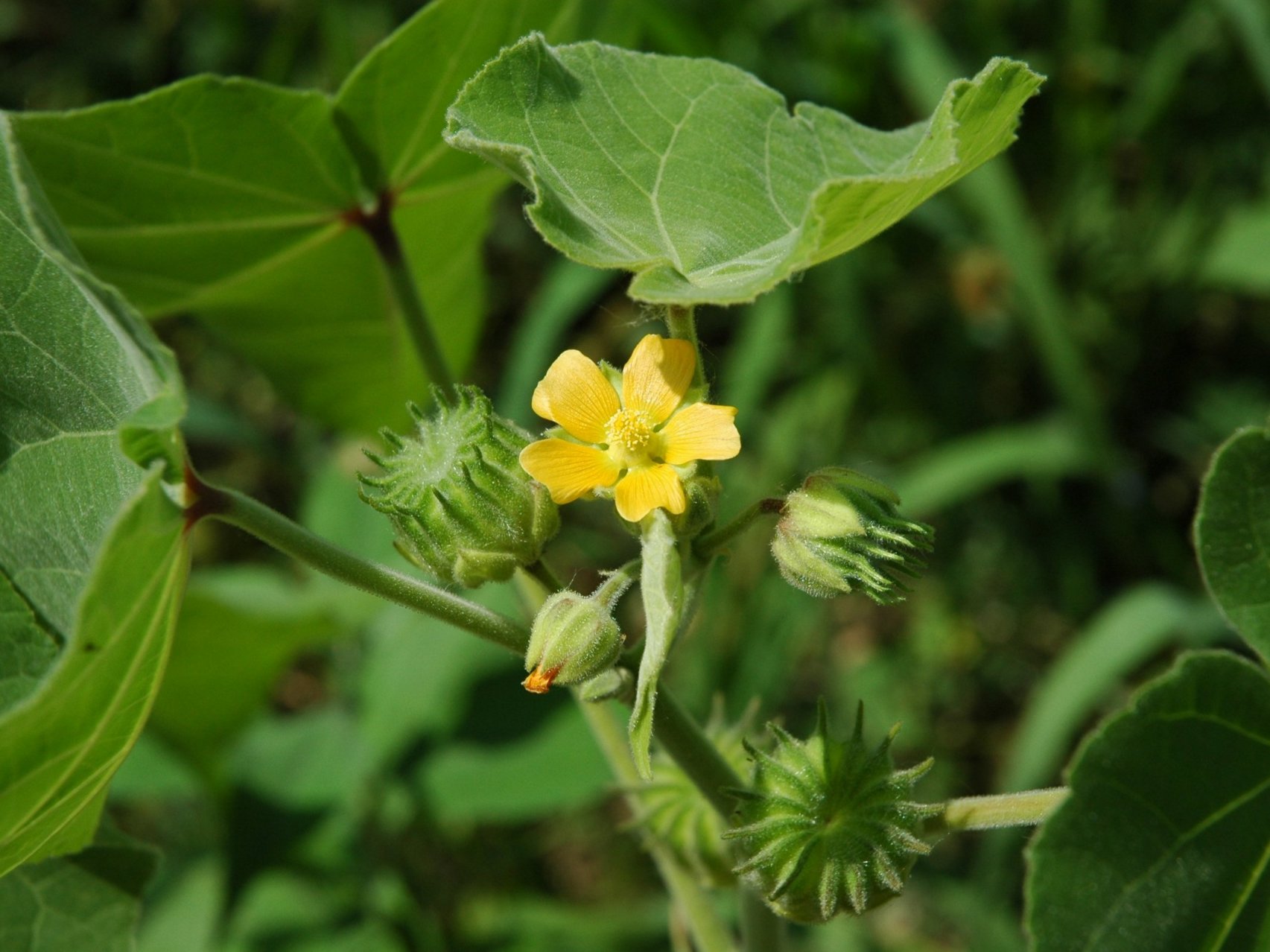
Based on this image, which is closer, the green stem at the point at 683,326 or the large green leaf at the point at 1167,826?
the large green leaf at the point at 1167,826

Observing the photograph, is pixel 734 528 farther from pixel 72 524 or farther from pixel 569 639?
pixel 72 524

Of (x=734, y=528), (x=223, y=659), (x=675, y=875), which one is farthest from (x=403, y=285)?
(x=223, y=659)

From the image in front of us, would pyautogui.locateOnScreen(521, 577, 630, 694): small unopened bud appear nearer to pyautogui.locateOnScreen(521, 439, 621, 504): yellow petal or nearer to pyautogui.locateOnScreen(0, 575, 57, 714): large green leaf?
pyautogui.locateOnScreen(521, 439, 621, 504): yellow petal

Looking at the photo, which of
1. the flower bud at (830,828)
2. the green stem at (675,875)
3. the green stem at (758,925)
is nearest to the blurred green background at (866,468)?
the green stem at (675,875)

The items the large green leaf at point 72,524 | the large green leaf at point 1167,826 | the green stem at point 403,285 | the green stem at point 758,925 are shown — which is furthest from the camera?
the green stem at point 403,285

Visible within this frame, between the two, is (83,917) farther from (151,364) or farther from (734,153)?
(734,153)

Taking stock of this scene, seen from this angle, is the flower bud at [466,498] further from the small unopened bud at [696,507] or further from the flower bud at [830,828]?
the flower bud at [830,828]

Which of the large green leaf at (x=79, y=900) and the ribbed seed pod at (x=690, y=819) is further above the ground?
the large green leaf at (x=79, y=900)
